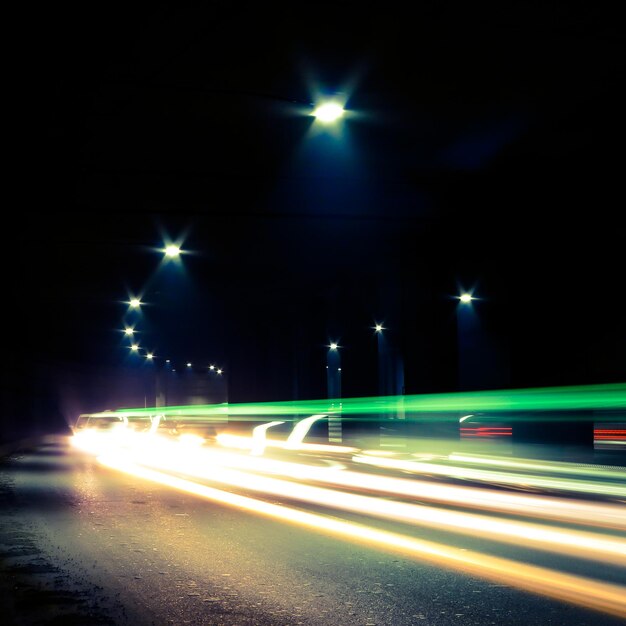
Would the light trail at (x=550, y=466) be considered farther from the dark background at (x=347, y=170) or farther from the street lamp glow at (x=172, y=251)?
the street lamp glow at (x=172, y=251)

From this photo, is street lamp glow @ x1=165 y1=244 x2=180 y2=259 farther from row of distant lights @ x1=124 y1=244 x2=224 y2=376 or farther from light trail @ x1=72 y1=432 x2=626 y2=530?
light trail @ x1=72 y1=432 x2=626 y2=530

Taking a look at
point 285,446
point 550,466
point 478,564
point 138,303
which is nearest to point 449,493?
point 550,466

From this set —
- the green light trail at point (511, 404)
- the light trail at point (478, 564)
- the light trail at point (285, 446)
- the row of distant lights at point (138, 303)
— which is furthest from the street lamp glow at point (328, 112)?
the light trail at point (285, 446)

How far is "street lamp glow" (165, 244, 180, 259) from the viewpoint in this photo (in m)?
22.4

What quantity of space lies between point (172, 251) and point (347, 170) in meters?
7.54

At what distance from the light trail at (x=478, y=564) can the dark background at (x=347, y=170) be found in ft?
18.8

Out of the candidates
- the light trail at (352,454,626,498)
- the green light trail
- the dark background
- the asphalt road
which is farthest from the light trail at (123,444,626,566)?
the dark background

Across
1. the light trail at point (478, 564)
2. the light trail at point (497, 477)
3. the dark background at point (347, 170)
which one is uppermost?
the dark background at point (347, 170)

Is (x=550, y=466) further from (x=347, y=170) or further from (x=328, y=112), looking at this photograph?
(x=328, y=112)

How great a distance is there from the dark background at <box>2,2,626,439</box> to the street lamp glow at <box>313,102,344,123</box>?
0.69 ft

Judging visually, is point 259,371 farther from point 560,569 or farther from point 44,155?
point 560,569

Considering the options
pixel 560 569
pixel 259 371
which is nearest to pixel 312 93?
pixel 560 569

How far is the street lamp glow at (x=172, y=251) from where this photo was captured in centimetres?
2237

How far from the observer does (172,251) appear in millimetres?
22766
